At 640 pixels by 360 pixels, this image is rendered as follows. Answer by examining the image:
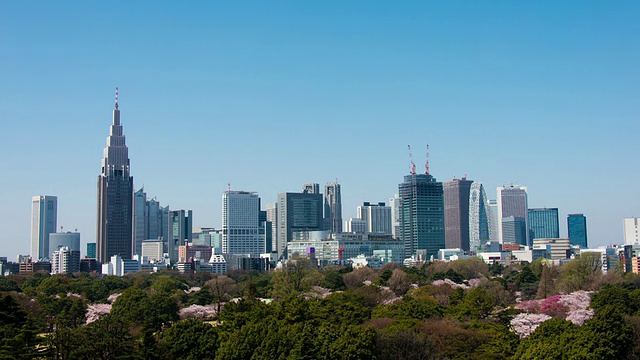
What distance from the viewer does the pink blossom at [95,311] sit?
2825 inches

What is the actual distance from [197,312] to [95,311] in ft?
30.8

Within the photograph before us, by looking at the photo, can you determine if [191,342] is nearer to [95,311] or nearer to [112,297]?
[95,311]

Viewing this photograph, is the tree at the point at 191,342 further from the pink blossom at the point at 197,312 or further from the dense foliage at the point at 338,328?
the pink blossom at the point at 197,312

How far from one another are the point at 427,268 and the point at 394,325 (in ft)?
269

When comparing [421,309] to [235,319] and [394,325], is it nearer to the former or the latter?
[394,325]

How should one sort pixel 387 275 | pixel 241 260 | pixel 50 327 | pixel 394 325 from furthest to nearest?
pixel 241 260 < pixel 387 275 < pixel 50 327 < pixel 394 325

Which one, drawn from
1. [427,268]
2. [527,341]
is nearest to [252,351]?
[527,341]

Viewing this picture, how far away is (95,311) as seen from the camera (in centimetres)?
7481

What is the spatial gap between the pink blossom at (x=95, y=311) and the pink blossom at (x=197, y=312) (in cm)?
698

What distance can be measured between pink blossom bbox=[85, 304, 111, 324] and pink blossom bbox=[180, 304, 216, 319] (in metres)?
6.98

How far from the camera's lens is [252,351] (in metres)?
44.8

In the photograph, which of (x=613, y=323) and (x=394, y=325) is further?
(x=394, y=325)

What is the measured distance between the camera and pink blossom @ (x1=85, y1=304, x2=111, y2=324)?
7175 centimetres

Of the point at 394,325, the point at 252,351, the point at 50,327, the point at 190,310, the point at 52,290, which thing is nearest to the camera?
the point at 252,351
